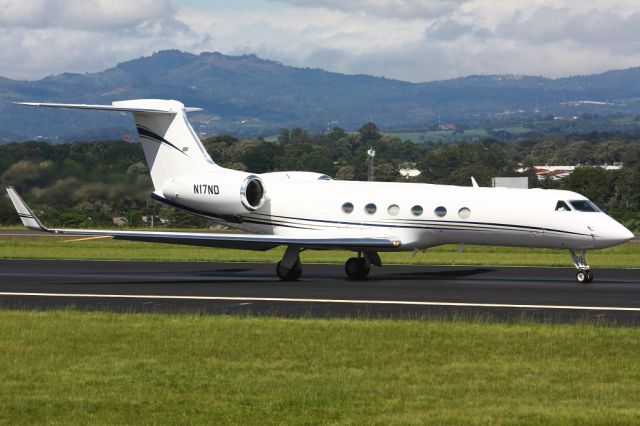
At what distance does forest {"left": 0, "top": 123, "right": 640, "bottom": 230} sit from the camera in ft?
118

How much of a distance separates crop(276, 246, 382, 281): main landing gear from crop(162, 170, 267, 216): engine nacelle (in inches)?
79.7

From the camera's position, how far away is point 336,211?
30.7 meters

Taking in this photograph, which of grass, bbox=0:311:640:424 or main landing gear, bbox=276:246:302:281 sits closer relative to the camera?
grass, bbox=0:311:640:424

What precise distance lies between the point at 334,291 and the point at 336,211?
169 inches

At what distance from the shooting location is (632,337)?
58.7 feet

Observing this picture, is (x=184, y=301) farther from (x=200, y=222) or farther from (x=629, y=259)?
(x=200, y=222)

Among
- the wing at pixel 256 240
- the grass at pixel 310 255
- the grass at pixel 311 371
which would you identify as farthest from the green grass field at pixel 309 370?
the grass at pixel 310 255

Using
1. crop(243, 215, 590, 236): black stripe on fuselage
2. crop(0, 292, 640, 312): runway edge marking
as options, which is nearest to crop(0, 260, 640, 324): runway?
crop(0, 292, 640, 312): runway edge marking

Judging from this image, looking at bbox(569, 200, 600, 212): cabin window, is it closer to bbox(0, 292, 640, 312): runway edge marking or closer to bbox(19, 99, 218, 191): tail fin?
bbox(0, 292, 640, 312): runway edge marking

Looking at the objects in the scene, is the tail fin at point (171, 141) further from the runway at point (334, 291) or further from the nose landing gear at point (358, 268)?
the nose landing gear at point (358, 268)

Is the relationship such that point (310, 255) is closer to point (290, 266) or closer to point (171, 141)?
point (171, 141)

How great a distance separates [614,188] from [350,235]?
5775 cm

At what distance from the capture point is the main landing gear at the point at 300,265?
30.1m

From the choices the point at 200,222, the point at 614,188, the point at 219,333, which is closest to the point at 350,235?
the point at 219,333
